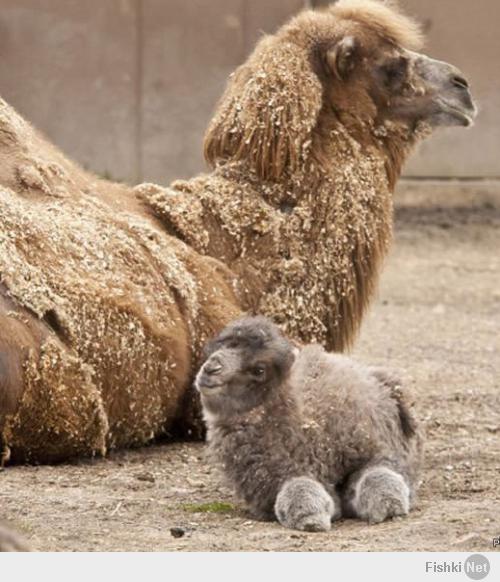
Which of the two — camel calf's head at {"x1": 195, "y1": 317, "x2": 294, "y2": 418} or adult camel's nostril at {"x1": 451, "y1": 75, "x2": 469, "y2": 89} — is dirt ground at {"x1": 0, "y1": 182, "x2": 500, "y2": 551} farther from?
adult camel's nostril at {"x1": 451, "y1": 75, "x2": 469, "y2": 89}

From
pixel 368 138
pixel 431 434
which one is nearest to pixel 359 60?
pixel 368 138

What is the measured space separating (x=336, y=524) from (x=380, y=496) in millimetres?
157

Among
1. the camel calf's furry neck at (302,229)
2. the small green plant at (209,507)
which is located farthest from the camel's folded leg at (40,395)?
the camel calf's furry neck at (302,229)

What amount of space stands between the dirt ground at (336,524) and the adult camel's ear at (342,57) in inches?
57.1

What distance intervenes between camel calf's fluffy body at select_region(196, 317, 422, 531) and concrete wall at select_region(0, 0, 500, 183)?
26.6 ft

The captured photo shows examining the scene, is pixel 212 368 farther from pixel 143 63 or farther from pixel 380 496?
pixel 143 63

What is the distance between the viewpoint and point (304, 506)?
201 inches

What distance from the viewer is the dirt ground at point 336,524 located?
4.93 metres

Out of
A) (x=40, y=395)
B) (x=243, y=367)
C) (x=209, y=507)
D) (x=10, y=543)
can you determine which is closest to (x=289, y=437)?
(x=243, y=367)

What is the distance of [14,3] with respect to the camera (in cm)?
1323

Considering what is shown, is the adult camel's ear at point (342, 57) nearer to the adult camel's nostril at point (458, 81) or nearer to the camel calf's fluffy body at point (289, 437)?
the adult camel's nostril at point (458, 81)

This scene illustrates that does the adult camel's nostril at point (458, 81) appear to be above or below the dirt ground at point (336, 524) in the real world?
above

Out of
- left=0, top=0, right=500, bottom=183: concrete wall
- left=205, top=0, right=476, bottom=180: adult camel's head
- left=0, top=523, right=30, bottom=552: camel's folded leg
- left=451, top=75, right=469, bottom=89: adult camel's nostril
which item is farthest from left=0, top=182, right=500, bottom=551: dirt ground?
left=0, top=0, right=500, bottom=183: concrete wall

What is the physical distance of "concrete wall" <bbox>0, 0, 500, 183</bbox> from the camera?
13.3 meters
